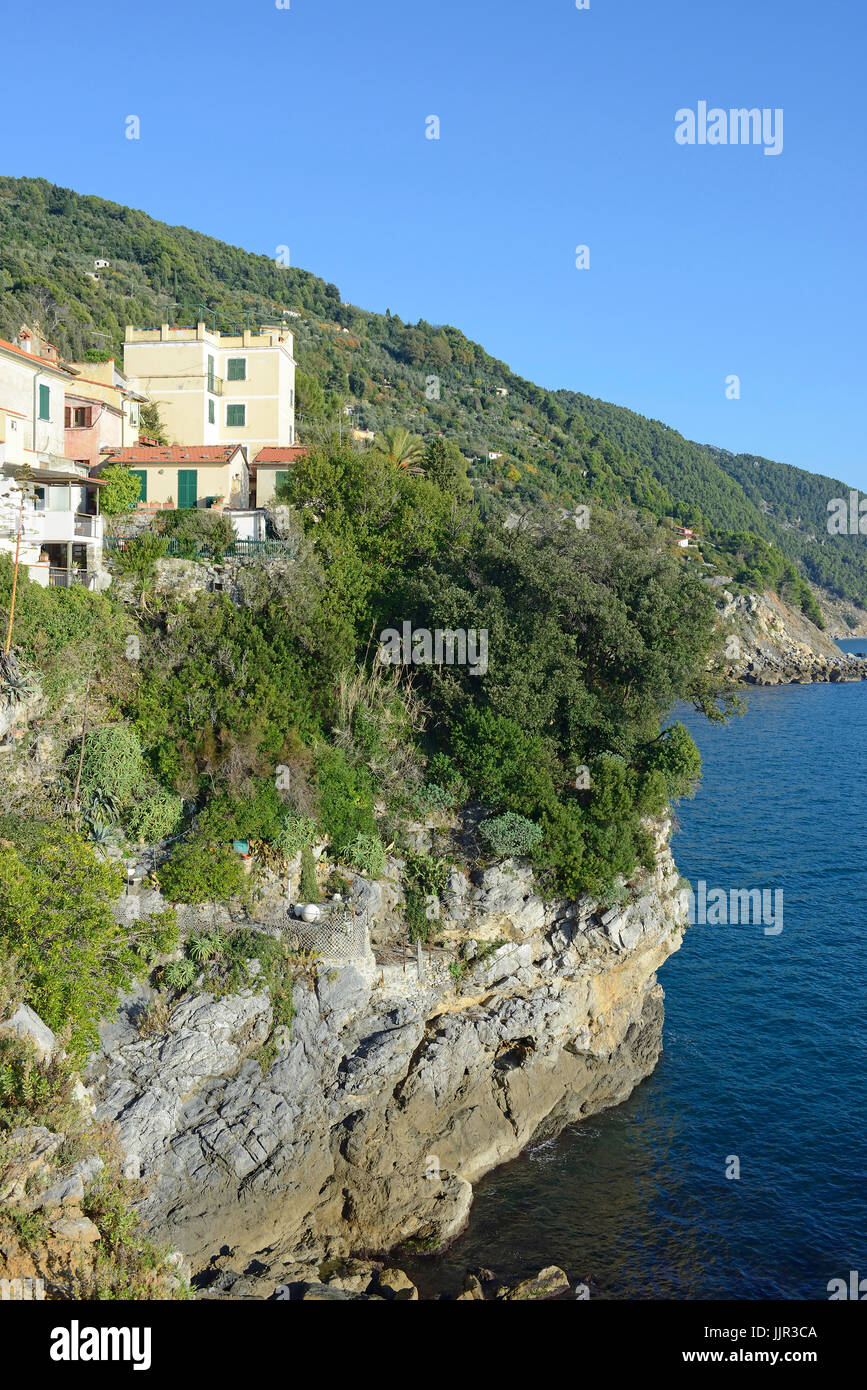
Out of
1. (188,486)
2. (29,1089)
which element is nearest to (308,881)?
(29,1089)

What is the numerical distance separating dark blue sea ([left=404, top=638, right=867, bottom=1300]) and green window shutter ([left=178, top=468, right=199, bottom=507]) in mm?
22842

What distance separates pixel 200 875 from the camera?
2153cm

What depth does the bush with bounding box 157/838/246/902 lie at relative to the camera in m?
21.4

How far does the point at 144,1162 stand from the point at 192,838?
7.04 meters

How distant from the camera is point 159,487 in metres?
34.5

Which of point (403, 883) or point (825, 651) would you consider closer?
point (403, 883)

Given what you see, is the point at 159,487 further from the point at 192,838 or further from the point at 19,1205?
the point at 19,1205

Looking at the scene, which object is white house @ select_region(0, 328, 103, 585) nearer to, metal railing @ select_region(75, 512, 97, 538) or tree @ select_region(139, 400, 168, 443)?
metal railing @ select_region(75, 512, 97, 538)

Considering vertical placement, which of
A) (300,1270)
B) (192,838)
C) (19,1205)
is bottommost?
(300,1270)

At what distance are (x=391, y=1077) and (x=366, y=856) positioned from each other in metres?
5.28

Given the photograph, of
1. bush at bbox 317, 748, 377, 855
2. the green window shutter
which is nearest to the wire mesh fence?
bush at bbox 317, 748, 377, 855
